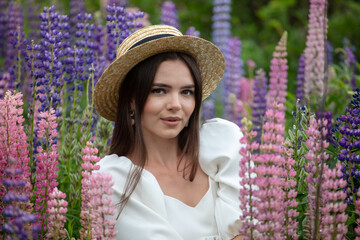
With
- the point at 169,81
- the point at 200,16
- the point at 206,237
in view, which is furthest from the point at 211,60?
the point at 200,16

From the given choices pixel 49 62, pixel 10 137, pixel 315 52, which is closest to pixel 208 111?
pixel 315 52

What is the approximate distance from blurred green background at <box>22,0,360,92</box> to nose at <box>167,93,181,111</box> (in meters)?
4.66

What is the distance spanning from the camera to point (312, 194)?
2.04 metres

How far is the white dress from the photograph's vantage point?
7.90 ft

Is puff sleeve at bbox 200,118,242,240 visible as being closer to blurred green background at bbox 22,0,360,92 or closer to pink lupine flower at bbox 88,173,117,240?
pink lupine flower at bbox 88,173,117,240

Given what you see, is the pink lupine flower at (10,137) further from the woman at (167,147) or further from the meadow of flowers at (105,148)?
the woman at (167,147)

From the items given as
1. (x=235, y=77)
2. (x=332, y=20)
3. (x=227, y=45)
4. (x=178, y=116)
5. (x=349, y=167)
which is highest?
(x=332, y=20)

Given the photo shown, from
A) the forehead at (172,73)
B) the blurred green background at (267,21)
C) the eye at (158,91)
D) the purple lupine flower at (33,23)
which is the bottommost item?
the eye at (158,91)

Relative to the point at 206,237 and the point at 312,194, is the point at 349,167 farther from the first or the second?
the point at 206,237

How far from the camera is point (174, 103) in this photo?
98.8 inches

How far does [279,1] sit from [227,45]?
2.87 m

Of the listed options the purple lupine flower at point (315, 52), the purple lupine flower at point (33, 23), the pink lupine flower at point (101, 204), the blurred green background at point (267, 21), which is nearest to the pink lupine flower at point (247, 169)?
the pink lupine flower at point (101, 204)

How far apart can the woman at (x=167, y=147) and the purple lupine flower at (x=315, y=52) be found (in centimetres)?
187

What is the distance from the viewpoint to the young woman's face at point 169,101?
2.54 meters
